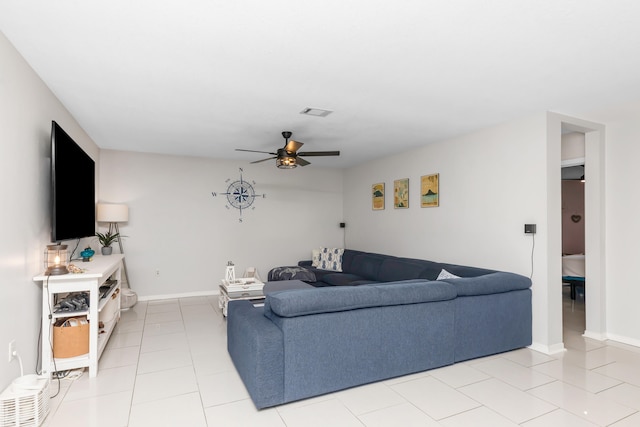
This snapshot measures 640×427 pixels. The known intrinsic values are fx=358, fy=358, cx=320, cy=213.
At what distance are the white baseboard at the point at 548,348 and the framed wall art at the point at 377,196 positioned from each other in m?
3.22

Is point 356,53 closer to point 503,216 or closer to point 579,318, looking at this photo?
point 503,216

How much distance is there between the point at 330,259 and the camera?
672 centimetres

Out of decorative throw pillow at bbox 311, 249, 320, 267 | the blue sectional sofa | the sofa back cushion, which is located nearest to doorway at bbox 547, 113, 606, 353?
the sofa back cushion

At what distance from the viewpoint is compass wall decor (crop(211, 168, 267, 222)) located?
6512 millimetres

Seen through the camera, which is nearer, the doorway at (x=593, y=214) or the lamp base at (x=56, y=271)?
→ the lamp base at (x=56, y=271)

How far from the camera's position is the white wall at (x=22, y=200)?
2312 millimetres

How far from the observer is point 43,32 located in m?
2.22

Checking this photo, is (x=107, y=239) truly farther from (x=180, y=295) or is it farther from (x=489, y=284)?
(x=489, y=284)

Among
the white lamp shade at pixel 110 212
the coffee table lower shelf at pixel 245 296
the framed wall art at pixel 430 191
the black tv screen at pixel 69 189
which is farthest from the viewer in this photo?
the white lamp shade at pixel 110 212

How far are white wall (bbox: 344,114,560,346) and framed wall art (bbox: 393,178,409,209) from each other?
0.07 meters

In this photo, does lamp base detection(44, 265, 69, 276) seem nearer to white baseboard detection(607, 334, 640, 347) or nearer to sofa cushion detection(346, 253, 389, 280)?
sofa cushion detection(346, 253, 389, 280)

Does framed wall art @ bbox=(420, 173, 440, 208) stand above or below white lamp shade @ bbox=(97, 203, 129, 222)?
above

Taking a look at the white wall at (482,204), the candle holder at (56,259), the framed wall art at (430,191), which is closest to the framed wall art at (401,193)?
the white wall at (482,204)

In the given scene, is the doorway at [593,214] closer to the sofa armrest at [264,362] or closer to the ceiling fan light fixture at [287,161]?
the ceiling fan light fixture at [287,161]
